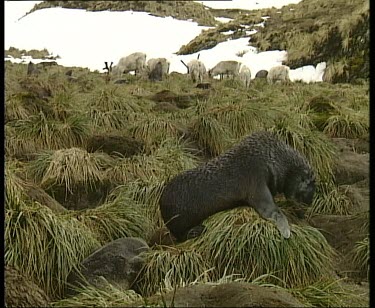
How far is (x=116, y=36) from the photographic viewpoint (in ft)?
30.3

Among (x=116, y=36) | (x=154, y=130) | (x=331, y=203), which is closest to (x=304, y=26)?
(x=116, y=36)

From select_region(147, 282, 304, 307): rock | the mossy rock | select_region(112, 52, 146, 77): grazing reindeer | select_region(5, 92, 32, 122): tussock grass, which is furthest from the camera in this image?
select_region(112, 52, 146, 77): grazing reindeer

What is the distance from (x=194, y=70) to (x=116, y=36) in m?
5.81

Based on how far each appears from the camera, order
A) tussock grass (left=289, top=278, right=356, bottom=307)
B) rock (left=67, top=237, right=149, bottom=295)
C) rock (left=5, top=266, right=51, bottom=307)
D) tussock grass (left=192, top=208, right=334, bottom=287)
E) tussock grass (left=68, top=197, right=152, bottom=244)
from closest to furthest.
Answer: rock (left=5, top=266, right=51, bottom=307) → tussock grass (left=289, top=278, right=356, bottom=307) → rock (left=67, top=237, right=149, bottom=295) → tussock grass (left=192, top=208, right=334, bottom=287) → tussock grass (left=68, top=197, right=152, bottom=244)

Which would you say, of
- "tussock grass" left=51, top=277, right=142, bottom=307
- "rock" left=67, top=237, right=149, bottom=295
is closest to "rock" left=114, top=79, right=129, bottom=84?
"rock" left=67, top=237, right=149, bottom=295

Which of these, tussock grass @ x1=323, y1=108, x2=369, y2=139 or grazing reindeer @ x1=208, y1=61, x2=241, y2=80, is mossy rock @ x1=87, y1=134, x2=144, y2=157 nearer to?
tussock grass @ x1=323, y1=108, x2=369, y2=139

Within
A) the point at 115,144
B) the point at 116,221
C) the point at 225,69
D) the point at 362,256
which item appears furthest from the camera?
the point at 225,69

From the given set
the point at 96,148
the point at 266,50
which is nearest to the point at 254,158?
the point at 96,148

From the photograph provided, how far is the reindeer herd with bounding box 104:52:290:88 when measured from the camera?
13648 millimetres

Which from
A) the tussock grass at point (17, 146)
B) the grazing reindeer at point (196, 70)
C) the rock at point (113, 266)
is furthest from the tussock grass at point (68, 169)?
the grazing reindeer at point (196, 70)

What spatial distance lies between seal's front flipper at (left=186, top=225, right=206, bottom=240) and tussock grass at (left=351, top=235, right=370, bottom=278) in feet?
3.49

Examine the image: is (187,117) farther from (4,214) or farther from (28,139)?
(4,214)

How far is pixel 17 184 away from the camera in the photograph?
15.6 ft

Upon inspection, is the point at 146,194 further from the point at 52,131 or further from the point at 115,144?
the point at 52,131
